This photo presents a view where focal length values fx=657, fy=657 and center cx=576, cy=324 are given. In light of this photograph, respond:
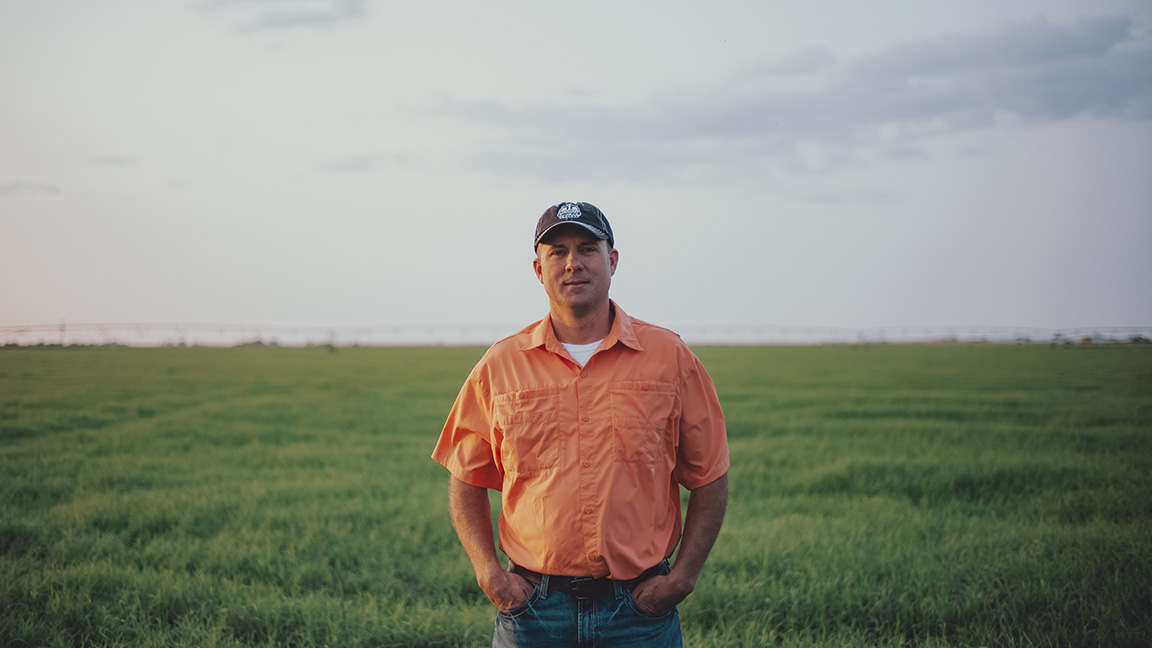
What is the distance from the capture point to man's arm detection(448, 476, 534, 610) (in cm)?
238

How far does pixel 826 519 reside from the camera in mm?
7348

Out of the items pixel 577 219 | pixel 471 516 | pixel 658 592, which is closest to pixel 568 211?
pixel 577 219

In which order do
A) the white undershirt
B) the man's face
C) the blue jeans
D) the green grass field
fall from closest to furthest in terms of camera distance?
the blue jeans
the man's face
the white undershirt
the green grass field

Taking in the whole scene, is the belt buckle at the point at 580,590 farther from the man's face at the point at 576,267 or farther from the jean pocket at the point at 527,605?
the man's face at the point at 576,267

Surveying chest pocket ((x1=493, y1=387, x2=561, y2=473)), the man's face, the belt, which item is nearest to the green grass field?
the belt

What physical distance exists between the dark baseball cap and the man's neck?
0.29 meters

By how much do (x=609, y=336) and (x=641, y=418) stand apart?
332mm

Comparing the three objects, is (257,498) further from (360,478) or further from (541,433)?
(541,433)

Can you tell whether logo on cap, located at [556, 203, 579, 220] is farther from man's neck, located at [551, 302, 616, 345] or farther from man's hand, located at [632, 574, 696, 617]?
man's hand, located at [632, 574, 696, 617]

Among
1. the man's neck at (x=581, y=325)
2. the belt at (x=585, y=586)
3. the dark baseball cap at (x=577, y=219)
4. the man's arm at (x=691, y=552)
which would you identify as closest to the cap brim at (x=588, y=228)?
the dark baseball cap at (x=577, y=219)

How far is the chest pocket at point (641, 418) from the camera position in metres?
2.42

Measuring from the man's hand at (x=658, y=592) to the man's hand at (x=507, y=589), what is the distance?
1.33 feet

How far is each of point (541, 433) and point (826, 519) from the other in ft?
19.6

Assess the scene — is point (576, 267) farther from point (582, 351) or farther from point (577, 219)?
point (582, 351)
